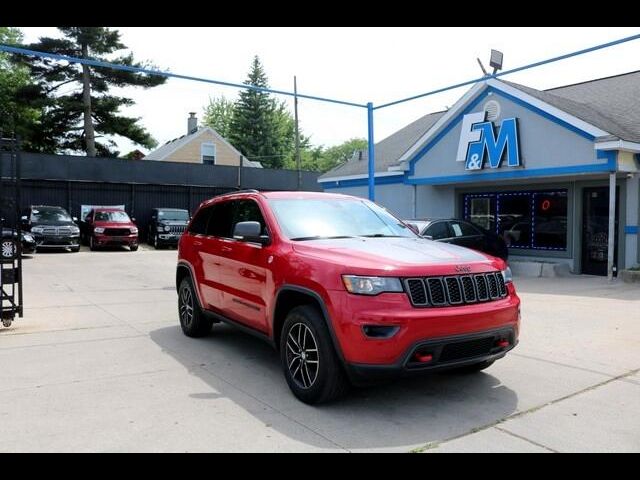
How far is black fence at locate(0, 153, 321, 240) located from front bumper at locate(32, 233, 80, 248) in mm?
4273

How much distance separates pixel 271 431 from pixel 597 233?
1246cm

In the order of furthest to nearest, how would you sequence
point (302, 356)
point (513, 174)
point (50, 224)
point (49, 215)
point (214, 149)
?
point (214, 149)
point (49, 215)
point (50, 224)
point (513, 174)
point (302, 356)

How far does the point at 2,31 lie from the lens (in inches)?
1758

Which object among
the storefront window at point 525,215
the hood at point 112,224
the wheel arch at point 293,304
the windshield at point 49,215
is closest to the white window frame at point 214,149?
the hood at point 112,224

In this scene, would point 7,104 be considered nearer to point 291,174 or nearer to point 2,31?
point 2,31

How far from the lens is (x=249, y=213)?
5914mm

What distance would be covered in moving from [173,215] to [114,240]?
122 inches

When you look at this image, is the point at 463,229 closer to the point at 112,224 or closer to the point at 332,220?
the point at 332,220

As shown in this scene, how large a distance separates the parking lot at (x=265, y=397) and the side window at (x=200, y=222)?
4.41 feet

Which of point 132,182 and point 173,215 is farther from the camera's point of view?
point 132,182

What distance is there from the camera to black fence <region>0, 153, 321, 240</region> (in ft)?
77.3

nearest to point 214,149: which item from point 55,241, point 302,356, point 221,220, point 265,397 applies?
point 55,241

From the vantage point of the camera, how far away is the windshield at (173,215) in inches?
934
